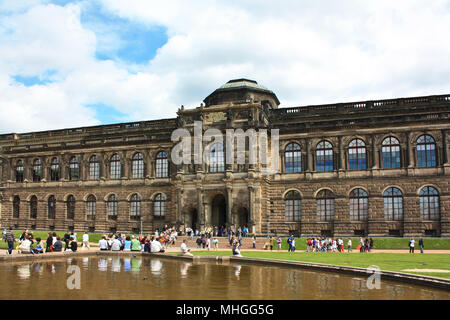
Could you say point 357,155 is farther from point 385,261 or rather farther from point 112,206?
point 112,206

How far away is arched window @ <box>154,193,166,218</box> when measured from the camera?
52.9 m

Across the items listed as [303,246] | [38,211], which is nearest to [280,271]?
[303,246]

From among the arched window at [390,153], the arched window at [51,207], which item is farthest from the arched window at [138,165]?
Answer: the arched window at [390,153]

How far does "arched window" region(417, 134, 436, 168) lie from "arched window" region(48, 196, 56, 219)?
44.5 meters

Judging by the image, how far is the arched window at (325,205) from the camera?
4619 cm

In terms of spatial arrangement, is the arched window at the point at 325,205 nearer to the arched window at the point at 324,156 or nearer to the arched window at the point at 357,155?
the arched window at the point at 324,156

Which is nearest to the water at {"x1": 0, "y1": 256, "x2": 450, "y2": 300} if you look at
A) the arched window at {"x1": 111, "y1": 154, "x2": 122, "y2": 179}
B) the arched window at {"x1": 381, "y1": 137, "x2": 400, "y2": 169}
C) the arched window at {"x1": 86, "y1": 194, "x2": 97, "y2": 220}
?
the arched window at {"x1": 381, "y1": 137, "x2": 400, "y2": 169}

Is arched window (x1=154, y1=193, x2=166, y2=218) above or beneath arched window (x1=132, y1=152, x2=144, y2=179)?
beneath

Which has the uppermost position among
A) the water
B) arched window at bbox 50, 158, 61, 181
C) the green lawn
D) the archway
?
arched window at bbox 50, 158, 61, 181

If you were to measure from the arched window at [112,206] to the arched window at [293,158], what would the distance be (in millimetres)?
21797

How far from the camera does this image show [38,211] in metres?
59.0

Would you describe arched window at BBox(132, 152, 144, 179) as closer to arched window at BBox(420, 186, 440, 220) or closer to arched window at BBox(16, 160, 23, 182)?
arched window at BBox(16, 160, 23, 182)

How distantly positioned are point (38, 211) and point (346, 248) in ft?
133
